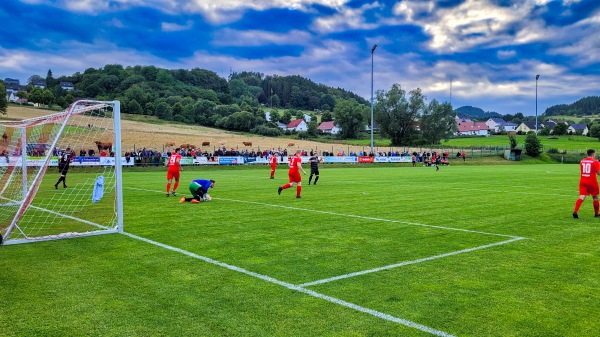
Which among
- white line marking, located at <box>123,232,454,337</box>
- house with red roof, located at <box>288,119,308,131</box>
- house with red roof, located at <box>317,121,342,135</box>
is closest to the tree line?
house with red roof, located at <box>288,119,308,131</box>

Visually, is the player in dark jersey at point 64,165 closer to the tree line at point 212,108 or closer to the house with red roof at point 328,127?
the tree line at point 212,108

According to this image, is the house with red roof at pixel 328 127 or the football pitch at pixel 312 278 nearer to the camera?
the football pitch at pixel 312 278

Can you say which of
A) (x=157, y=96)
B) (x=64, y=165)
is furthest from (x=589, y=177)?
(x=157, y=96)

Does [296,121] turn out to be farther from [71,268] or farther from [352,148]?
[71,268]

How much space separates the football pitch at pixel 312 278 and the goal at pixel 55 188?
100 cm

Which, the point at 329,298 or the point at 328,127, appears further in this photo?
the point at 328,127

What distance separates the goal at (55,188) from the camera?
10.1m

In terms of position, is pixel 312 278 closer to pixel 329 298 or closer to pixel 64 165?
pixel 329 298

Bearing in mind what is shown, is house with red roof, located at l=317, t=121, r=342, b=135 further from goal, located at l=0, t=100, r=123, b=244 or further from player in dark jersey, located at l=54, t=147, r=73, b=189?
goal, located at l=0, t=100, r=123, b=244

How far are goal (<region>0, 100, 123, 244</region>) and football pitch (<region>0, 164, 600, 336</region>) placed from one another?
100cm

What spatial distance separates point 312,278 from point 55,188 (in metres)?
20.3

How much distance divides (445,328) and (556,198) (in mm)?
15854

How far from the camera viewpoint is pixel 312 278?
6816 millimetres

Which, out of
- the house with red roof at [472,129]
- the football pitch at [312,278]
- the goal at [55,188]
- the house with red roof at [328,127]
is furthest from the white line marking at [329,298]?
the house with red roof at [472,129]
